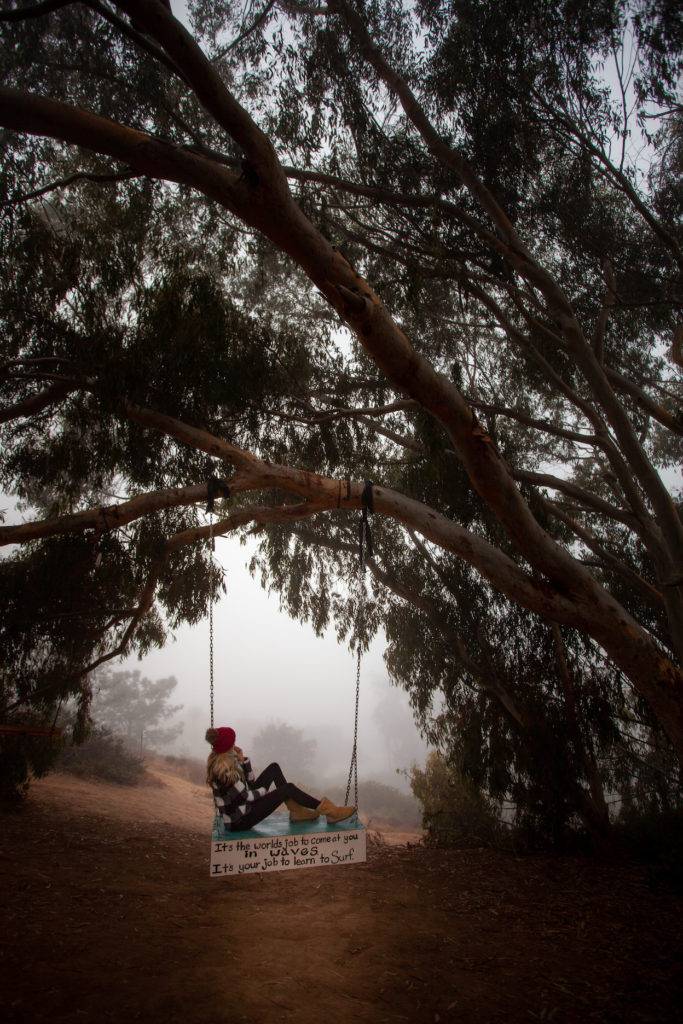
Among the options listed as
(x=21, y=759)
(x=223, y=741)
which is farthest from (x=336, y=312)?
(x=21, y=759)

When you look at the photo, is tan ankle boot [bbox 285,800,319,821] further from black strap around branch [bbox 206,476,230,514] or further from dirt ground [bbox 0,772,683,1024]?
black strap around branch [bbox 206,476,230,514]

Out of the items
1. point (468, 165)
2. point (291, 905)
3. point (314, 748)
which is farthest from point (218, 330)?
point (314, 748)

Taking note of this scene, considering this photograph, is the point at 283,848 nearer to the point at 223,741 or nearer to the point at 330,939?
the point at 223,741

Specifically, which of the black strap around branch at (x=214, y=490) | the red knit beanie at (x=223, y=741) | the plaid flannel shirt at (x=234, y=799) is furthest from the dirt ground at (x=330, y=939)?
the black strap around branch at (x=214, y=490)

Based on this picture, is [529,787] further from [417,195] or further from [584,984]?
[417,195]

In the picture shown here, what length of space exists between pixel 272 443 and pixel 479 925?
3.49m

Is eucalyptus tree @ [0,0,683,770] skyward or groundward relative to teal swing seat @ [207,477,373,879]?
skyward

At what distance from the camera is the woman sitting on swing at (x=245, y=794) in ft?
9.62

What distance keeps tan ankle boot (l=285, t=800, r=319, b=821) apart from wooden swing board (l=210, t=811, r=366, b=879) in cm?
21

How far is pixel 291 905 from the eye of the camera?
361cm

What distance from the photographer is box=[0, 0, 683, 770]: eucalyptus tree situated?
3.24m

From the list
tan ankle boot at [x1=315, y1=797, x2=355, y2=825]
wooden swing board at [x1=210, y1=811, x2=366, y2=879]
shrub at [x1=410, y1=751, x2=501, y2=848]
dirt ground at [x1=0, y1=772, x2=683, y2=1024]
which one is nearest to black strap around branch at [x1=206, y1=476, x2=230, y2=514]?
wooden swing board at [x1=210, y1=811, x2=366, y2=879]

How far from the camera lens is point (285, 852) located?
269cm

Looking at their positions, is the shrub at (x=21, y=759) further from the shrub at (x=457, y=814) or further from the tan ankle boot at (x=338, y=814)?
the shrub at (x=457, y=814)
